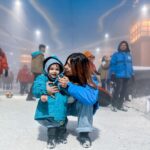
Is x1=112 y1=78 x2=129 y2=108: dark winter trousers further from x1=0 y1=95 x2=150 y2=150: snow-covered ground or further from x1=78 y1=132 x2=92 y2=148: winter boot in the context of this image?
x1=78 y1=132 x2=92 y2=148: winter boot

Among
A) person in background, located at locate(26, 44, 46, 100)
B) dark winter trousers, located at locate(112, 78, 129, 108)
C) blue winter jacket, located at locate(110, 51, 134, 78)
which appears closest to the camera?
blue winter jacket, located at locate(110, 51, 134, 78)

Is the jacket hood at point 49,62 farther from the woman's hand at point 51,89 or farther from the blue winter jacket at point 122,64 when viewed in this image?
the blue winter jacket at point 122,64

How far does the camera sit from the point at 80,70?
11.3ft

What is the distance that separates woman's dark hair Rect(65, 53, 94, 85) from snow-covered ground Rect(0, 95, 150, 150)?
30.4 inches

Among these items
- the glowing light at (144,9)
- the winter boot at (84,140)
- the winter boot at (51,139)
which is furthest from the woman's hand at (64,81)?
the glowing light at (144,9)

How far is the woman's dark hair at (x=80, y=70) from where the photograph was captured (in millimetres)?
3393

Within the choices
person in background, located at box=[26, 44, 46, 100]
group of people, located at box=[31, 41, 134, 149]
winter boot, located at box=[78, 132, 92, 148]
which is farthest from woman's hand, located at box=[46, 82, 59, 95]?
person in background, located at box=[26, 44, 46, 100]

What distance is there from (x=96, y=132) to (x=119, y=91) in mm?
2326

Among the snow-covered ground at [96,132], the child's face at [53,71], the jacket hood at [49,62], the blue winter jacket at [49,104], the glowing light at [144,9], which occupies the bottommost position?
the snow-covered ground at [96,132]

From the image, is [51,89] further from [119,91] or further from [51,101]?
[119,91]

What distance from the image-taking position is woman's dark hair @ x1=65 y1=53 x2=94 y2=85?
339 centimetres

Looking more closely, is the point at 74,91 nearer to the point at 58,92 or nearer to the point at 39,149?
the point at 58,92

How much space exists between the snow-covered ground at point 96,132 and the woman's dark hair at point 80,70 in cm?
77

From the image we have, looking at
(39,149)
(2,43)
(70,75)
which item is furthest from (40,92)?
(2,43)
